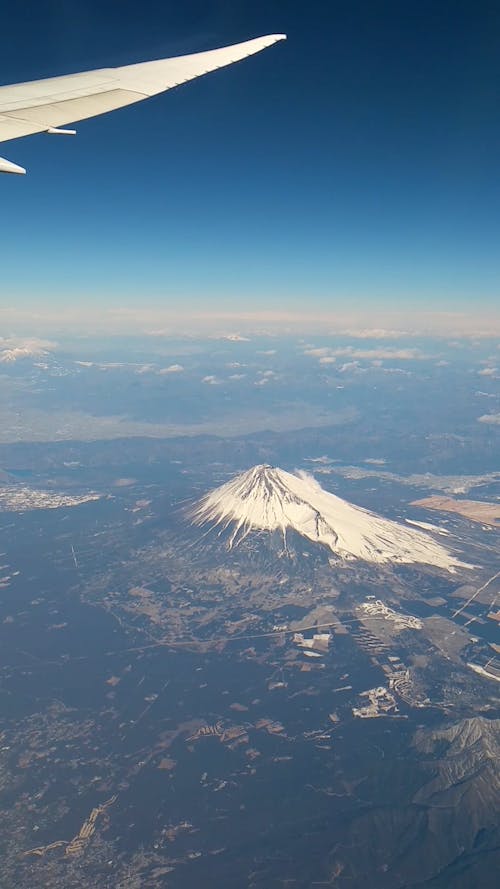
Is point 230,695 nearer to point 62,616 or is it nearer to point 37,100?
point 62,616

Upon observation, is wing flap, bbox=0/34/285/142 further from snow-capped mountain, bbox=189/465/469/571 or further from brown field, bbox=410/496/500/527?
brown field, bbox=410/496/500/527

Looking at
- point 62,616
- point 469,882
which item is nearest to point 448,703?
point 469,882

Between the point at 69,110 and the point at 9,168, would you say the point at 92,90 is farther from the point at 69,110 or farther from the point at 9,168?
the point at 9,168

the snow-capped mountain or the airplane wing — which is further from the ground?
the airplane wing

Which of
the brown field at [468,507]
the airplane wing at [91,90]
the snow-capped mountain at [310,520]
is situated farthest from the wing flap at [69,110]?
the brown field at [468,507]

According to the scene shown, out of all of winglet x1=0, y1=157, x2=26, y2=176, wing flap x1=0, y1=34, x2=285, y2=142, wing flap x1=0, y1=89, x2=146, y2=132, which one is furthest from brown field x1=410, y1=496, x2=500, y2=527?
winglet x1=0, y1=157, x2=26, y2=176

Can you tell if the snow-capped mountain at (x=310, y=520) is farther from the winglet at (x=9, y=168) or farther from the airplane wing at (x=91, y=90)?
the winglet at (x=9, y=168)

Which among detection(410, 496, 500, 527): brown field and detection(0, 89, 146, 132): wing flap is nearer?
detection(0, 89, 146, 132): wing flap
